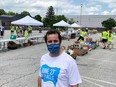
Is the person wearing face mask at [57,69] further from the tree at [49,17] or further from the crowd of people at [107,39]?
the tree at [49,17]

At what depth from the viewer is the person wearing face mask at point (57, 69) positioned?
321 centimetres

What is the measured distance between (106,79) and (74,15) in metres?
153

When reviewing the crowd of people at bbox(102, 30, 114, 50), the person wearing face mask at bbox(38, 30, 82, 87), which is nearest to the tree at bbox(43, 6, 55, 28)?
the crowd of people at bbox(102, 30, 114, 50)

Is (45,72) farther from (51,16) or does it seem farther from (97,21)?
(97,21)

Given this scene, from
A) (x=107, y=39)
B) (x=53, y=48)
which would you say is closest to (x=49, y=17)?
(x=107, y=39)

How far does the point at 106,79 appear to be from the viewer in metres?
9.84

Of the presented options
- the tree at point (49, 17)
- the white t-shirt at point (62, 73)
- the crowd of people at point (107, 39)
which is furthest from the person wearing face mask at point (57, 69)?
the tree at point (49, 17)

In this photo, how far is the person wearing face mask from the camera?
126 inches

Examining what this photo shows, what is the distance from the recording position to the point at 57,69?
3.22 meters

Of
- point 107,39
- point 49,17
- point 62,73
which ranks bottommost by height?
point 107,39

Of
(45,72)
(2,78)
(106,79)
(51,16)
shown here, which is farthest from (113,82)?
(51,16)

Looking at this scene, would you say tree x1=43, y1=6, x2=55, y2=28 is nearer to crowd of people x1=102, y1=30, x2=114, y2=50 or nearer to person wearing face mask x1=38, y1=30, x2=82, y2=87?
crowd of people x1=102, y1=30, x2=114, y2=50

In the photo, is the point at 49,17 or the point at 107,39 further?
the point at 49,17

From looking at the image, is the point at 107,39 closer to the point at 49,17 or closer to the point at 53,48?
the point at 53,48
